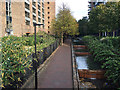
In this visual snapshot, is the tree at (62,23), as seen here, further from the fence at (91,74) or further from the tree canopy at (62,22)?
the fence at (91,74)

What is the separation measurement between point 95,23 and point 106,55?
19.2 metres

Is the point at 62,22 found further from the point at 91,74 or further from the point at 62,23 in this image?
the point at 91,74

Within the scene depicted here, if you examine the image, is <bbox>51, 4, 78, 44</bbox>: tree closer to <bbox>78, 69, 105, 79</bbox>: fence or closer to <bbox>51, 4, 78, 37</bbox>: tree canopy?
<bbox>51, 4, 78, 37</bbox>: tree canopy

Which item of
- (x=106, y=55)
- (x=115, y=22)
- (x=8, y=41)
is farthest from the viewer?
(x=115, y=22)

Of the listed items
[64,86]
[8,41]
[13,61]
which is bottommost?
[64,86]

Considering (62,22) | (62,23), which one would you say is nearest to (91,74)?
(62,23)

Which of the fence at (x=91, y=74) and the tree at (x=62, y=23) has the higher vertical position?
the tree at (x=62, y=23)

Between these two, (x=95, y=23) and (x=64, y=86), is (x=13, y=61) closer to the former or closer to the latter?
(x=64, y=86)

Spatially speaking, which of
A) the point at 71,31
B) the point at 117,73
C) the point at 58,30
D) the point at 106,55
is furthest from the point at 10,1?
the point at 117,73

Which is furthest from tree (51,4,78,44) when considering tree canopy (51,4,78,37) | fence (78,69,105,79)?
fence (78,69,105,79)

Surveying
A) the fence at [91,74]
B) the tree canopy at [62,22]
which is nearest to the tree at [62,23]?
the tree canopy at [62,22]

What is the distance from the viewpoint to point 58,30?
2031 centimetres

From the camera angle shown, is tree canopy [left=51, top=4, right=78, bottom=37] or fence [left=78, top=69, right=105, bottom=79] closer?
fence [left=78, top=69, right=105, bottom=79]

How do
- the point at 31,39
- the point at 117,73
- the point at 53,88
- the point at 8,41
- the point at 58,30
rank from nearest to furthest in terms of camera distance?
the point at 8,41
the point at 53,88
the point at 117,73
the point at 31,39
the point at 58,30
